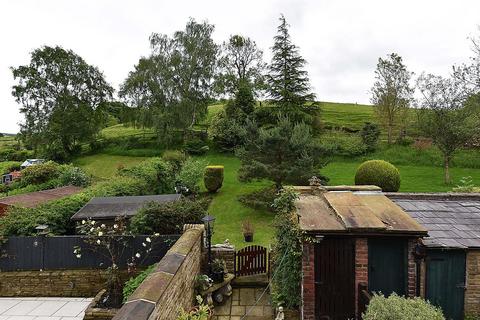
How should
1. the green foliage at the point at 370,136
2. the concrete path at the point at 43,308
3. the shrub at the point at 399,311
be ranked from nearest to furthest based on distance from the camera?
the shrub at the point at 399,311
the concrete path at the point at 43,308
the green foliage at the point at 370,136

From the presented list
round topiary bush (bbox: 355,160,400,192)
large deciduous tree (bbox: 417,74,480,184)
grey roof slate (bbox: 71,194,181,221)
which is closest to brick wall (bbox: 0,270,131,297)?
grey roof slate (bbox: 71,194,181,221)

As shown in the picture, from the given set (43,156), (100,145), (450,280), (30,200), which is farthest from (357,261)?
(43,156)

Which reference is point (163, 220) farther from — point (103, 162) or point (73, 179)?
point (103, 162)

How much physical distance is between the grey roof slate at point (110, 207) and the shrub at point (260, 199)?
19.5 ft

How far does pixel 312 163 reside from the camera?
1844cm

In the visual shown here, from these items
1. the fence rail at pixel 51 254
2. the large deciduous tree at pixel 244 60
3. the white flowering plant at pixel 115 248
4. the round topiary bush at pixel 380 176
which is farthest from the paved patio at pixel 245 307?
the large deciduous tree at pixel 244 60

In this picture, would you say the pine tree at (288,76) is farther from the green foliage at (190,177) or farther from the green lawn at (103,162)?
the green lawn at (103,162)

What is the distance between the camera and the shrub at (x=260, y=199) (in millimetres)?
19234

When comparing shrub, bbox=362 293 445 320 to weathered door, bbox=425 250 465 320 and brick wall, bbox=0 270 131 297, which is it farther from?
brick wall, bbox=0 270 131 297

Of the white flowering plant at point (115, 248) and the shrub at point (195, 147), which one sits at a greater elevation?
the shrub at point (195, 147)

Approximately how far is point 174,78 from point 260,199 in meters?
20.9

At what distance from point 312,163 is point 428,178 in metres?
11.2

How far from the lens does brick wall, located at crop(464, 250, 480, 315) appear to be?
657 centimetres

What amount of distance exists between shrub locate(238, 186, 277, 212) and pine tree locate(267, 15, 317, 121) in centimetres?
1171
